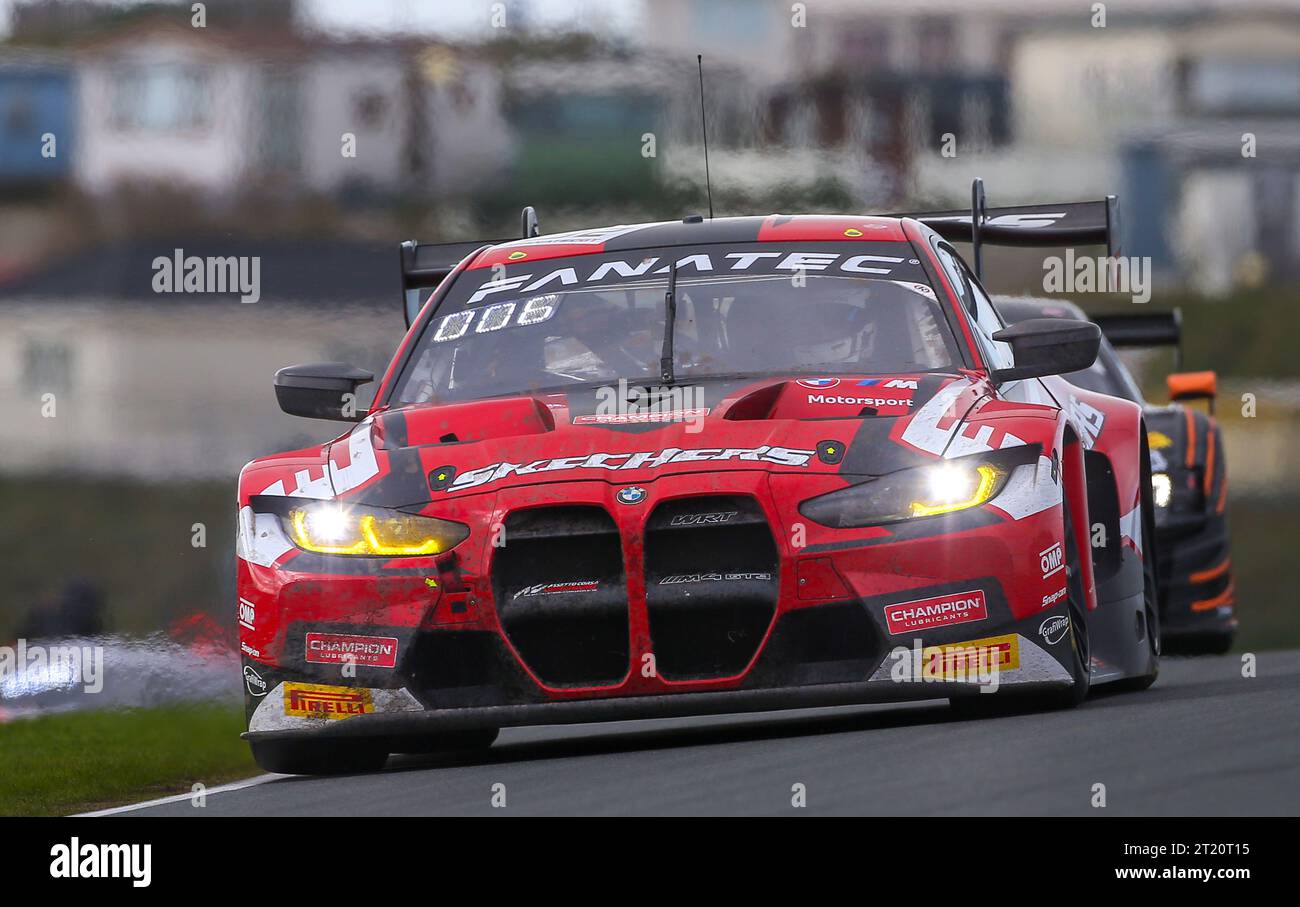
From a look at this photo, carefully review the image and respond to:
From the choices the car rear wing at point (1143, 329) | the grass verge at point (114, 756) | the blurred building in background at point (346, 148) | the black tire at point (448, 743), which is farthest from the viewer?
the blurred building in background at point (346, 148)

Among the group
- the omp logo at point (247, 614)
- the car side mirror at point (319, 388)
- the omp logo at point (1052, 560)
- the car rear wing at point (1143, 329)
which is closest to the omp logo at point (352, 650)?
the omp logo at point (247, 614)

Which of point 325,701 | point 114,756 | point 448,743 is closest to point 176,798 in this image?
point 448,743

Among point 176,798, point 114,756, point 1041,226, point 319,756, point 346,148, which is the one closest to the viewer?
point 319,756

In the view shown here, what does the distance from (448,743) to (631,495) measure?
167cm

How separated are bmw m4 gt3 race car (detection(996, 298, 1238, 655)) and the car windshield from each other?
3.85 m

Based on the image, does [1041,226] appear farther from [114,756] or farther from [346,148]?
[346,148]

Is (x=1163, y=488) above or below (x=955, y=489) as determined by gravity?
below

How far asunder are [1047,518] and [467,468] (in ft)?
4.67

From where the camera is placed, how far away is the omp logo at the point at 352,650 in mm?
6188

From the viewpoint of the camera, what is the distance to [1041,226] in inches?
360

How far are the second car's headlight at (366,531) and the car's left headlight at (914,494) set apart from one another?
0.89 m

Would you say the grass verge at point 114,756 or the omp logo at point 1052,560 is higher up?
the omp logo at point 1052,560

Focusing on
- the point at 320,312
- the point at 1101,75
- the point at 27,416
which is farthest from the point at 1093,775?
the point at 1101,75
